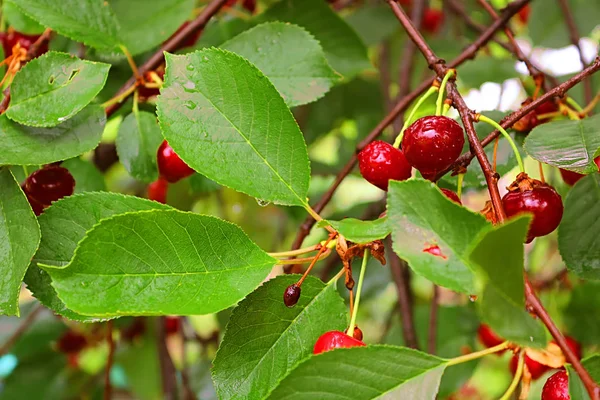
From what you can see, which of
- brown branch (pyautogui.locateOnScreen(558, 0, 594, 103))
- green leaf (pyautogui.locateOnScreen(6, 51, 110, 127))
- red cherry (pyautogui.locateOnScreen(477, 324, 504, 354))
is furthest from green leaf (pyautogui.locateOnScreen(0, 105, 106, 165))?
red cherry (pyautogui.locateOnScreen(477, 324, 504, 354))

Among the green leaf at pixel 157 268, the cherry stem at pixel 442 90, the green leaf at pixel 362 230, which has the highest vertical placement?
the cherry stem at pixel 442 90

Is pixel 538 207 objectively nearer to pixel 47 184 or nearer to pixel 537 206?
pixel 537 206

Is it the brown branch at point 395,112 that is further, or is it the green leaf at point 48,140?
the brown branch at point 395,112

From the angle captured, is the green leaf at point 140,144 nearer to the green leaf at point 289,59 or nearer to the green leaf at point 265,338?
the green leaf at point 289,59

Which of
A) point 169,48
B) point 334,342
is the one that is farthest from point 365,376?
point 169,48

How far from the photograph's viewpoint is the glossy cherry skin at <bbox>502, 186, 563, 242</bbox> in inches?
22.9

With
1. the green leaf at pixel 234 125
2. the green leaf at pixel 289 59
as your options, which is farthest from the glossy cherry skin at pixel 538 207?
the green leaf at pixel 289 59

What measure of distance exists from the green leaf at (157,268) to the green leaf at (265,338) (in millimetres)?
39

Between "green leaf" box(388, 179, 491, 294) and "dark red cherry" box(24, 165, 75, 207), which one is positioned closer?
"green leaf" box(388, 179, 491, 294)

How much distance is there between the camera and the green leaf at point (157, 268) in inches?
20.3

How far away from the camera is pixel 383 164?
2.07 feet

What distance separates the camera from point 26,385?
1.66m

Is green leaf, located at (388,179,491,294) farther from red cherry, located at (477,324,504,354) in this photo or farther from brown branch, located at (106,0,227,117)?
red cherry, located at (477,324,504,354)

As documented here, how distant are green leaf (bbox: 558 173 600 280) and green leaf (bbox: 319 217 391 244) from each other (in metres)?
0.34
